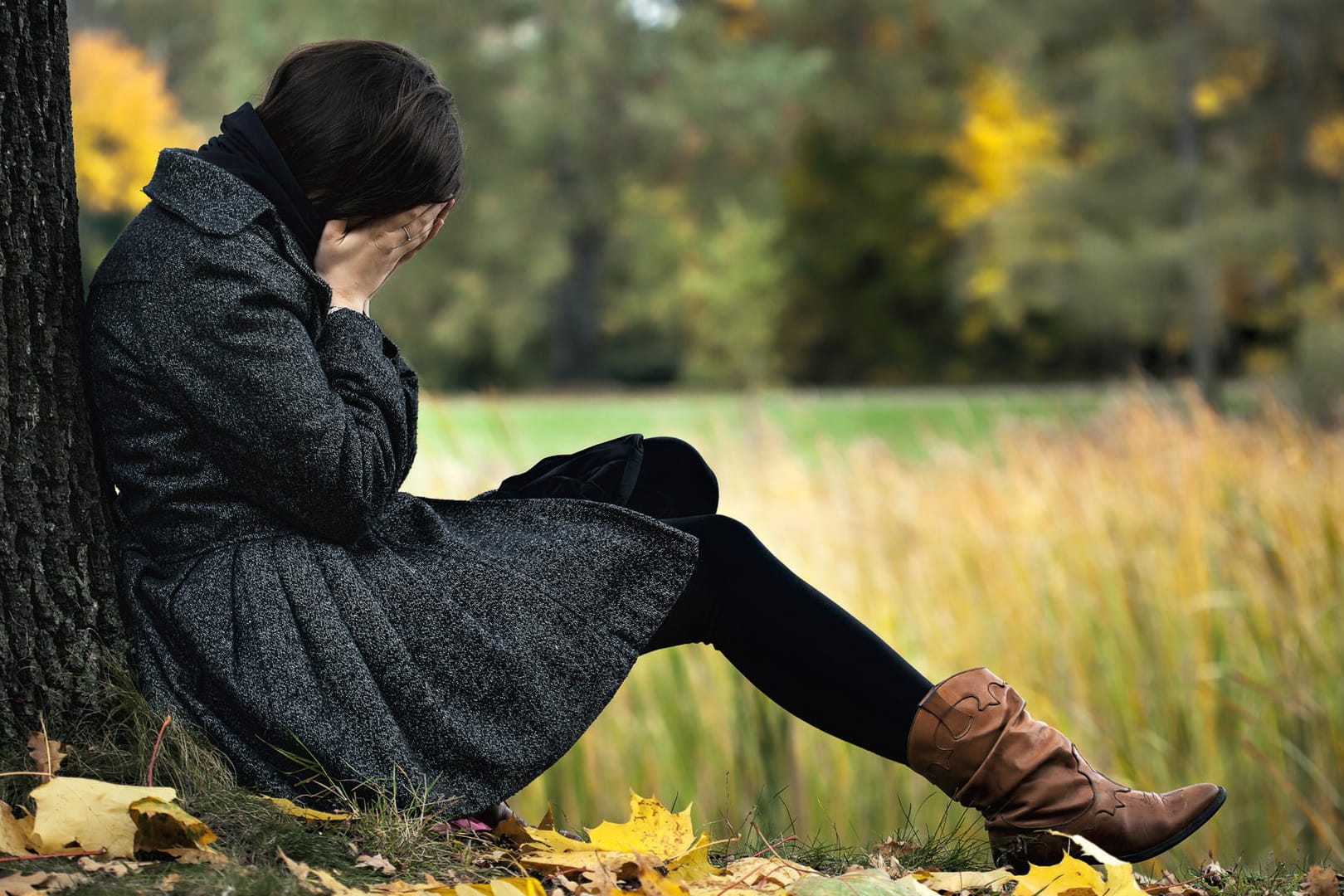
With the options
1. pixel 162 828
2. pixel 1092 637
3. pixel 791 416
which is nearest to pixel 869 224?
pixel 791 416

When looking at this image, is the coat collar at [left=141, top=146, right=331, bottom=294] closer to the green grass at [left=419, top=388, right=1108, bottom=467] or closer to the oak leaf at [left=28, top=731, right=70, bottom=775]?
the oak leaf at [left=28, top=731, right=70, bottom=775]

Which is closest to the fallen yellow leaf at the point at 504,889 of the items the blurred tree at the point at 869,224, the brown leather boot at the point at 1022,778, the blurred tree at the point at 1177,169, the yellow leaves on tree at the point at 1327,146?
the brown leather boot at the point at 1022,778

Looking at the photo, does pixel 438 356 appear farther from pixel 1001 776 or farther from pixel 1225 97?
pixel 1001 776

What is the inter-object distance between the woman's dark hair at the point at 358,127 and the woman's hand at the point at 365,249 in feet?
0.07

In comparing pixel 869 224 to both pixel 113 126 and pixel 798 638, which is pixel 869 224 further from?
pixel 798 638

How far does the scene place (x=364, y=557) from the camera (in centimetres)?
172

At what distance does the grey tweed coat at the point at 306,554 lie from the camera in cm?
163

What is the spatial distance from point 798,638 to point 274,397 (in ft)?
2.42

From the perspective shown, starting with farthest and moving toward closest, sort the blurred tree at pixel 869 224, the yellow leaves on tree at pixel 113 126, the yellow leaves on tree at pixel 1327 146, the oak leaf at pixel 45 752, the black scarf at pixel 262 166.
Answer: the blurred tree at pixel 869 224 < the yellow leaves on tree at pixel 113 126 < the yellow leaves on tree at pixel 1327 146 < the black scarf at pixel 262 166 < the oak leaf at pixel 45 752

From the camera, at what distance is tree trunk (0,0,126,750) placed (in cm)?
168

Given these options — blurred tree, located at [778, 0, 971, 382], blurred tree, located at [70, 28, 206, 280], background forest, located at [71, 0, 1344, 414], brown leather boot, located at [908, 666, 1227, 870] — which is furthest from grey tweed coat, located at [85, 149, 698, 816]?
blurred tree, located at [778, 0, 971, 382]

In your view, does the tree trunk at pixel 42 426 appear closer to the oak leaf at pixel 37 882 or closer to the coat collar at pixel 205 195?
the coat collar at pixel 205 195

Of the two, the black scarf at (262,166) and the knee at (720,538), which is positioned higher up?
the black scarf at (262,166)

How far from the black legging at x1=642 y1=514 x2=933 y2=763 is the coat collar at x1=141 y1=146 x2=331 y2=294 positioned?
629 mm
